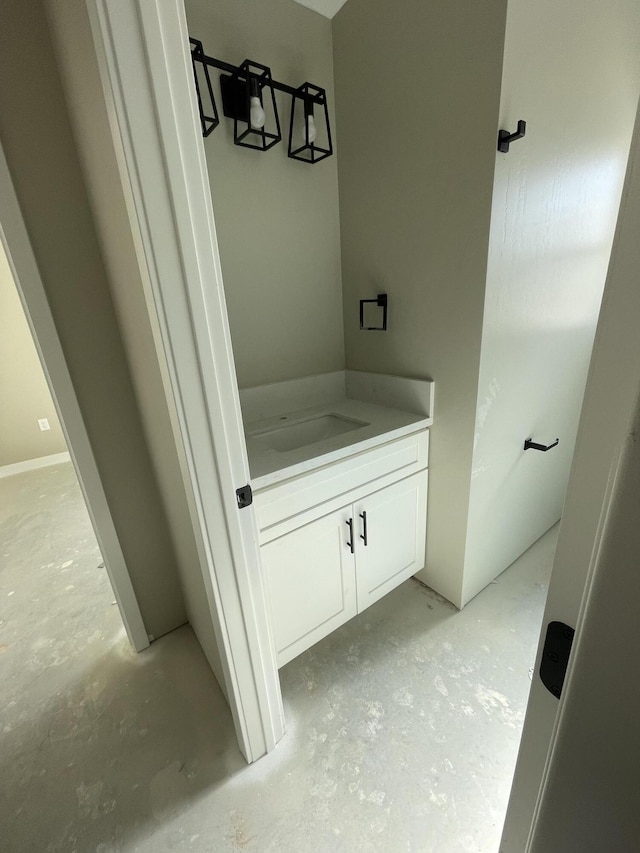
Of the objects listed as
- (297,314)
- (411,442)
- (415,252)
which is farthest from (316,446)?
(415,252)

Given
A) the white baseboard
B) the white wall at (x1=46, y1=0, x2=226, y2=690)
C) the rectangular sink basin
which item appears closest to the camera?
the white wall at (x1=46, y1=0, x2=226, y2=690)

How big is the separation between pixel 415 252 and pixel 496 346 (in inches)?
18.7

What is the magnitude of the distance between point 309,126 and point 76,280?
1.05 m

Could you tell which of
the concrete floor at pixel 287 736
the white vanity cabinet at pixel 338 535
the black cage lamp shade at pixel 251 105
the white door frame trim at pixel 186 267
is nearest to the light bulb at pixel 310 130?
the black cage lamp shade at pixel 251 105

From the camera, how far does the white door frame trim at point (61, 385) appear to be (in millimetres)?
976

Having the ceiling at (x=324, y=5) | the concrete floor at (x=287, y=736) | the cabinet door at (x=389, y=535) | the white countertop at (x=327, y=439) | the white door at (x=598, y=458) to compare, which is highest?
the ceiling at (x=324, y=5)

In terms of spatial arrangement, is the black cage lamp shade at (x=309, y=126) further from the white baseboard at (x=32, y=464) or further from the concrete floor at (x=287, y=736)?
the white baseboard at (x=32, y=464)

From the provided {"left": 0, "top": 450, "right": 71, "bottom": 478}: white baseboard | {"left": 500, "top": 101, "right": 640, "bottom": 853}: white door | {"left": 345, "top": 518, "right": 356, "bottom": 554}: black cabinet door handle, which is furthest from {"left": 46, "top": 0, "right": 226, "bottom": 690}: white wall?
{"left": 0, "top": 450, "right": 71, "bottom": 478}: white baseboard

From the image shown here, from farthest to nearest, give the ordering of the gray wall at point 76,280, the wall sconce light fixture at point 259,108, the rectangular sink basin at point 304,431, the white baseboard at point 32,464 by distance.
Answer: the white baseboard at point 32,464 → the rectangular sink basin at point 304,431 → the wall sconce light fixture at point 259,108 → the gray wall at point 76,280

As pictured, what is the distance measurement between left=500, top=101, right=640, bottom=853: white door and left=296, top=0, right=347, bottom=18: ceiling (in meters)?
1.78

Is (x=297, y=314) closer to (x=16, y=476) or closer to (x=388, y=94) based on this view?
(x=388, y=94)

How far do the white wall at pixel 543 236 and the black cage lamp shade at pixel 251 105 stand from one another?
0.78 m

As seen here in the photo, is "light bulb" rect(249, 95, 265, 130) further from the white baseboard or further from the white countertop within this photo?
the white baseboard

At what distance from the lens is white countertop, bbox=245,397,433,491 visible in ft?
3.53
